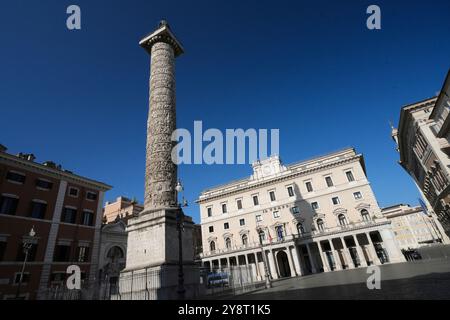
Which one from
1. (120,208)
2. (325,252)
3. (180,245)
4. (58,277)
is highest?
(120,208)

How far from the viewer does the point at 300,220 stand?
104 feet

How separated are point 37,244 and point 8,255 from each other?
168 cm

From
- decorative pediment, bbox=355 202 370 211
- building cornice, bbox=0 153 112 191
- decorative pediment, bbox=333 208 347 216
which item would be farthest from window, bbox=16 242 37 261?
decorative pediment, bbox=355 202 370 211

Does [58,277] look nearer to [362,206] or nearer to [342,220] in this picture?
[342,220]

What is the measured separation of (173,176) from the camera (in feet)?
40.3

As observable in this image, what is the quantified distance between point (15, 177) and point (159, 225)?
49.5ft

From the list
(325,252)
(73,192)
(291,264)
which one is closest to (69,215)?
(73,192)

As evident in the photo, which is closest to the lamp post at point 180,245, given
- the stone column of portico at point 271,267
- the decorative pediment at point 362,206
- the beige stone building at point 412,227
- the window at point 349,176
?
the stone column of portico at point 271,267

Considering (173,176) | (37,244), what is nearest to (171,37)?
(173,176)

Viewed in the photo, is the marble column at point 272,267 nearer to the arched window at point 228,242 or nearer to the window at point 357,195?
the arched window at point 228,242

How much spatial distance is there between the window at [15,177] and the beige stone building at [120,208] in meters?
16.6

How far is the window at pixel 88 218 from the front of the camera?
2125cm
